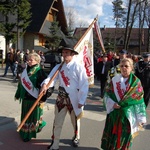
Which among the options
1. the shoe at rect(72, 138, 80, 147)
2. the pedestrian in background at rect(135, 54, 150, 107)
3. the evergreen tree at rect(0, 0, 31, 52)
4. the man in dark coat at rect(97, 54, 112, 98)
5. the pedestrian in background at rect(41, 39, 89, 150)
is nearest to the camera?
the pedestrian in background at rect(41, 39, 89, 150)

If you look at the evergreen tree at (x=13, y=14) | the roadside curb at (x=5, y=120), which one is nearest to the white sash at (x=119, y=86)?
the roadside curb at (x=5, y=120)

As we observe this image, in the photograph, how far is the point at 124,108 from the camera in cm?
392

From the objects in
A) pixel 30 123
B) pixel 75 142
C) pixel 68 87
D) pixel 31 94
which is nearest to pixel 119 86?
pixel 68 87

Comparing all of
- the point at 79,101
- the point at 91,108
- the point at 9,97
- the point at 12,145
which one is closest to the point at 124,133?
the point at 79,101

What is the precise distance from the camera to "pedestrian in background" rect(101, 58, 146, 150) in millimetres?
3912

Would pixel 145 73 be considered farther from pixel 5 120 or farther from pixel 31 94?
pixel 5 120

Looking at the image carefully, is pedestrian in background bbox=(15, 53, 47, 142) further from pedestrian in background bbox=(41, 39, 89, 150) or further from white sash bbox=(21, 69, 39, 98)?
pedestrian in background bbox=(41, 39, 89, 150)

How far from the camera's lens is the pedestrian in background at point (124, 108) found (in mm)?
3912

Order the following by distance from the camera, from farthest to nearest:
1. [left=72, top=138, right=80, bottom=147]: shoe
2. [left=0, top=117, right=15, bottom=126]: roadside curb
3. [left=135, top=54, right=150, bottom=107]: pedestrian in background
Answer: [left=135, top=54, right=150, bottom=107]: pedestrian in background
[left=0, top=117, right=15, bottom=126]: roadside curb
[left=72, top=138, right=80, bottom=147]: shoe

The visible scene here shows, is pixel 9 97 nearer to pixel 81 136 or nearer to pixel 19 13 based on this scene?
pixel 81 136

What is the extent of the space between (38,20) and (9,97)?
2251 centimetres

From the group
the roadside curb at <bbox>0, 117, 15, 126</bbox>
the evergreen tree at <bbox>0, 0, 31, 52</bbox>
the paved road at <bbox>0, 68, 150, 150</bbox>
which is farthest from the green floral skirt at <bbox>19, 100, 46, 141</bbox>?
the evergreen tree at <bbox>0, 0, 31, 52</bbox>

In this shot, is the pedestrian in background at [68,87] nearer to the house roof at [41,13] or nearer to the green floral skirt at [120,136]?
the green floral skirt at [120,136]

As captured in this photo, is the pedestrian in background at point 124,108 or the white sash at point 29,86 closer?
the pedestrian in background at point 124,108
